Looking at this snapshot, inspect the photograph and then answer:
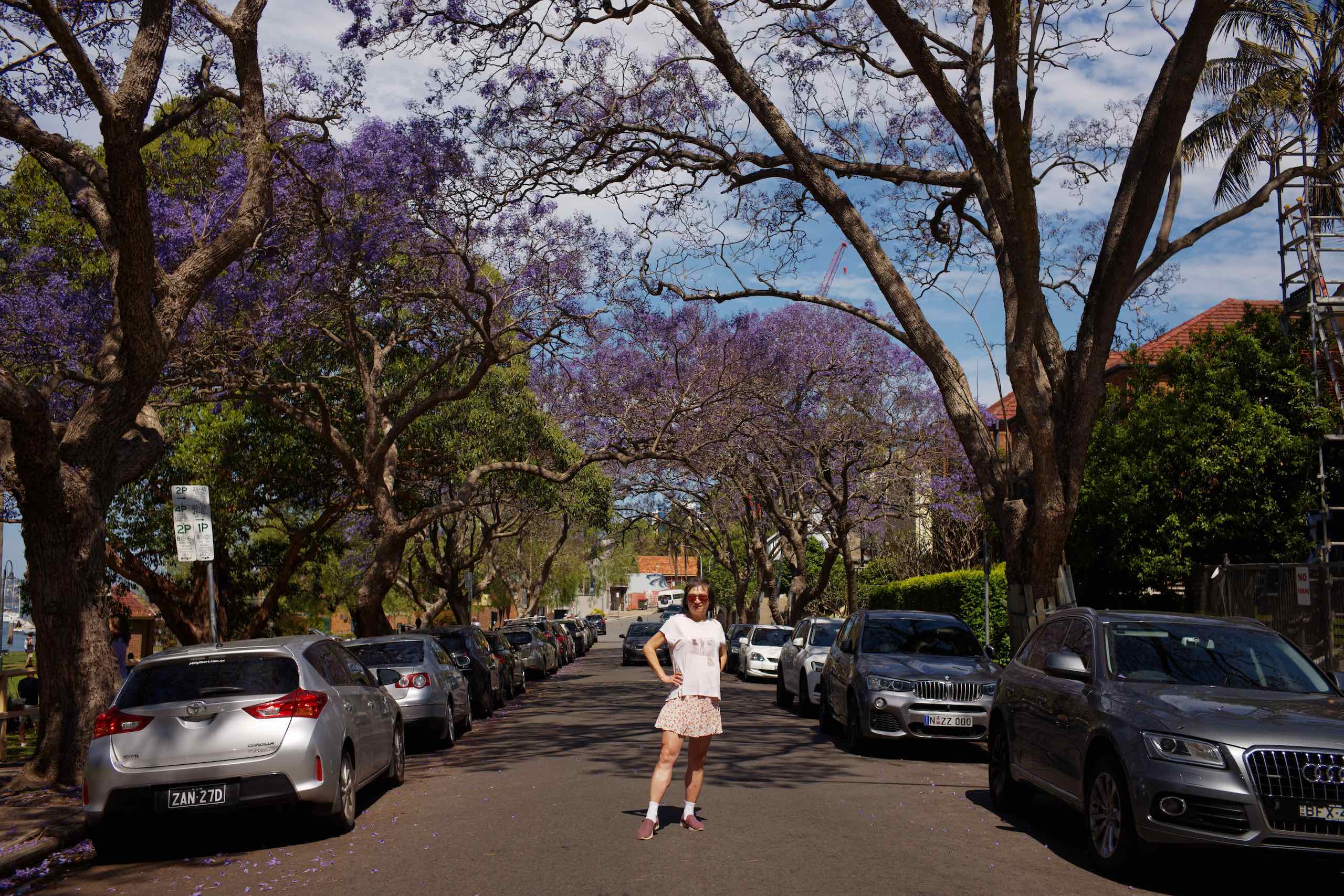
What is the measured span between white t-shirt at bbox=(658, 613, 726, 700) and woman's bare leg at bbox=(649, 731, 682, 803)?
0.32 m

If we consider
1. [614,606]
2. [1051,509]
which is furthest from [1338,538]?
[614,606]

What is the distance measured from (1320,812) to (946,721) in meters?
6.57

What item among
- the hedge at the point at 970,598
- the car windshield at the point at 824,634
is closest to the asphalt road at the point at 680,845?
the car windshield at the point at 824,634

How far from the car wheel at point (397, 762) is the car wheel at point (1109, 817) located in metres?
6.68

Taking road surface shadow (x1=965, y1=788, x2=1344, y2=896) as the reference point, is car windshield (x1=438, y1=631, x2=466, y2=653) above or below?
above

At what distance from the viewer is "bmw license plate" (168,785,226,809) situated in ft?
28.1

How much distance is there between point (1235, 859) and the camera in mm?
8070

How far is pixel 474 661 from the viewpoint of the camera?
20031mm

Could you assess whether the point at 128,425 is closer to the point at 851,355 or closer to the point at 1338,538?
the point at 1338,538

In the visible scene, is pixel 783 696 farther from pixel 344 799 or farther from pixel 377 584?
pixel 344 799

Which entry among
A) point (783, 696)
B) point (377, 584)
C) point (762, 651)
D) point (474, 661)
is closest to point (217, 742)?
point (474, 661)

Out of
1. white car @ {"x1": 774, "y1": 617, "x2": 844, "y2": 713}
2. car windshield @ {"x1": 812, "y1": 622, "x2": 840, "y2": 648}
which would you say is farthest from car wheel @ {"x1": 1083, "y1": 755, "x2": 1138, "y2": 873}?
car windshield @ {"x1": 812, "y1": 622, "x2": 840, "y2": 648}

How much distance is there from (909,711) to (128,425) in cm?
864

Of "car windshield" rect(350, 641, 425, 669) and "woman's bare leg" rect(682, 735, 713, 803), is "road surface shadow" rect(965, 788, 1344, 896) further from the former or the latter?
"car windshield" rect(350, 641, 425, 669)
